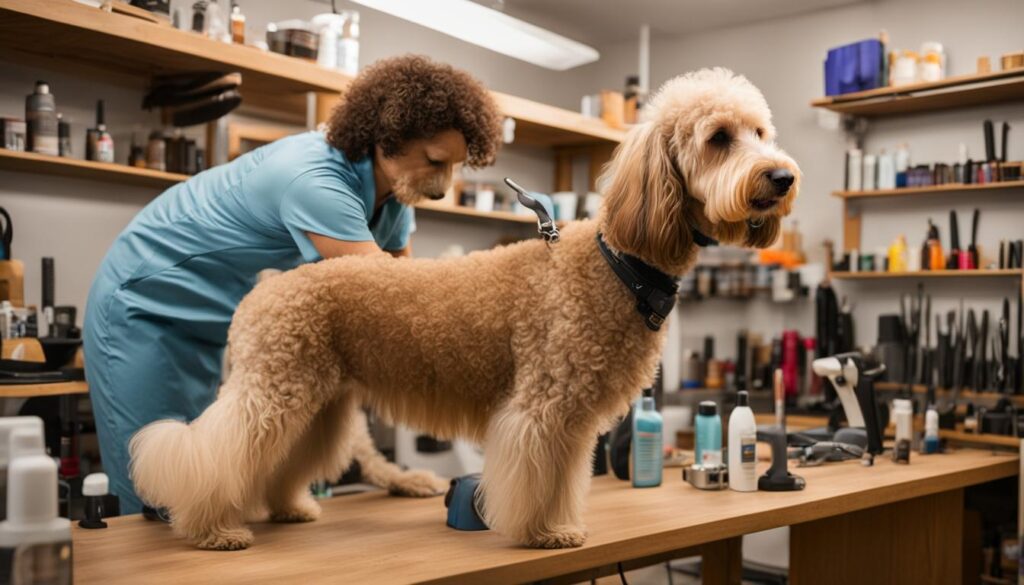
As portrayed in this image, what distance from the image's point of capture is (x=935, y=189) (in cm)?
506

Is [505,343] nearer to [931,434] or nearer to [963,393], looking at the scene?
[931,434]

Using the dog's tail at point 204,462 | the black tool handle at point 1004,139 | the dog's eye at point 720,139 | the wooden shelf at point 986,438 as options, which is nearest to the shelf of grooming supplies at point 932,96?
the black tool handle at point 1004,139

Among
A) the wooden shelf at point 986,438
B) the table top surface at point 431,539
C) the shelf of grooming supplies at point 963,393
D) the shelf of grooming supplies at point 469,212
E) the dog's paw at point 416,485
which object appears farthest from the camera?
→ the shelf of grooming supplies at point 469,212

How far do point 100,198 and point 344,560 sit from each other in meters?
3.04

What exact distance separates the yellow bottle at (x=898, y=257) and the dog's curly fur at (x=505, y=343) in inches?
157

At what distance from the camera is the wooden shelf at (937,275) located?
15.8 feet

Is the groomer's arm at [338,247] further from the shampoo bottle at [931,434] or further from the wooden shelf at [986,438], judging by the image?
the wooden shelf at [986,438]

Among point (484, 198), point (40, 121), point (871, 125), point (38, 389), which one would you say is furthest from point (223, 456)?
point (871, 125)

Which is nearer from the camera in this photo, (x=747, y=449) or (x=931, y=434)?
(x=747, y=449)

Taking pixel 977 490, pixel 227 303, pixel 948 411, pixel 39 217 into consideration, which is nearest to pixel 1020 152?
pixel 948 411

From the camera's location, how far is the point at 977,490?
130 inches

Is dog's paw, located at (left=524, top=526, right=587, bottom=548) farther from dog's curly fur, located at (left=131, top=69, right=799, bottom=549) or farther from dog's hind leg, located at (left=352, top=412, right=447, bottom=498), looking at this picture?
dog's hind leg, located at (left=352, top=412, right=447, bottom=498)

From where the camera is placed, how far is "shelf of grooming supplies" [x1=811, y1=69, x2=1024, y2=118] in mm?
4801

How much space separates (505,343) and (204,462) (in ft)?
1.85
